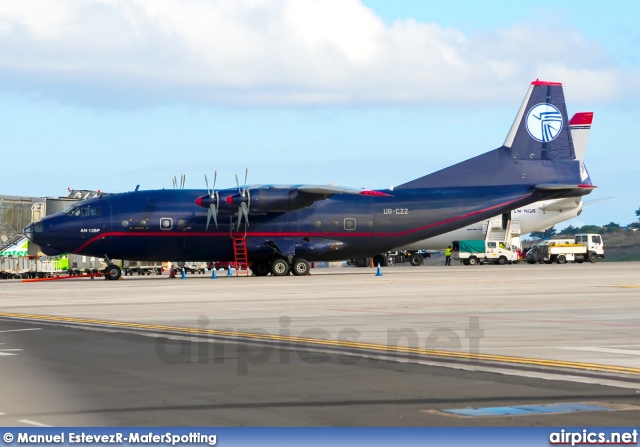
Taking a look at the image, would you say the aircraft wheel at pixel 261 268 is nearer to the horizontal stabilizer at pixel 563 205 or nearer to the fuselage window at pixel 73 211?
the fuselage window at pixel 73 211

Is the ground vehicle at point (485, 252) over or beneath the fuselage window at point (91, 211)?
beneath

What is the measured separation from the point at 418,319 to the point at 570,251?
71158mm

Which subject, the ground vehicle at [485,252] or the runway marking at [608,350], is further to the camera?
the ground vehicle at [485,252]

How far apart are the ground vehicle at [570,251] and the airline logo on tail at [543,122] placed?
98.2 ft

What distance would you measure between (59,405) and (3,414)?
79 centimetres

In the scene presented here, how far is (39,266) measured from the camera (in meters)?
69.1

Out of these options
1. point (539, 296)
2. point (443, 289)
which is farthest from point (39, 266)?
point (539, 296)

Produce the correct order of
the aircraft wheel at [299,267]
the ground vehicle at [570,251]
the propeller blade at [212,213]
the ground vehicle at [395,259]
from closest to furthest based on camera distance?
the propeller blade at [212,213], the aircraft wheel at [299,267], the ground vehicle at [395,259], the ground vehicle at [570,251]

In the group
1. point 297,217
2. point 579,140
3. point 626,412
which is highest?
point 579,140

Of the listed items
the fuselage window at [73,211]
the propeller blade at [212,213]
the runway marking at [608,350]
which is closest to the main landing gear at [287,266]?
the propeller blade at [212,213]

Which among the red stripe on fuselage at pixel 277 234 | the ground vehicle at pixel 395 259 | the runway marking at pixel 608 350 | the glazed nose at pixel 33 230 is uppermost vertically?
the glazed nose at pixel 33 230

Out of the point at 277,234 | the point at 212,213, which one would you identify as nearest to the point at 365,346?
the point at 212,213

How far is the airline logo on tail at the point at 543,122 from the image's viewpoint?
61250 millimetres

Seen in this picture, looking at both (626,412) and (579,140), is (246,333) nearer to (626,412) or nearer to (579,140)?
(626,412)
